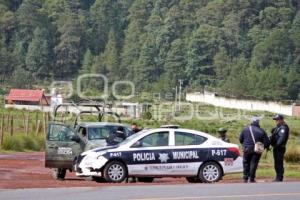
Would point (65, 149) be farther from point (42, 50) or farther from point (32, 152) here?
point (42, 50)

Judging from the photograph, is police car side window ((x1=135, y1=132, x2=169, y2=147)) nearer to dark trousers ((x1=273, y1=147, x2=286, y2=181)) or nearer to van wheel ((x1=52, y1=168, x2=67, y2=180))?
dark trousers ((x1=273, y1=147, x2=286, y2=181))

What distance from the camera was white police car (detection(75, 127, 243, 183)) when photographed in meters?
21.7

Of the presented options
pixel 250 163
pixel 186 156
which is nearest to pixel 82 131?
pixel 186 156

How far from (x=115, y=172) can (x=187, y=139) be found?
2.06m

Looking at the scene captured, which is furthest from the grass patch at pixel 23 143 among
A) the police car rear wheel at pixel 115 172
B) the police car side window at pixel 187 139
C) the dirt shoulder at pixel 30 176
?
the police car side window at pixel 187 139

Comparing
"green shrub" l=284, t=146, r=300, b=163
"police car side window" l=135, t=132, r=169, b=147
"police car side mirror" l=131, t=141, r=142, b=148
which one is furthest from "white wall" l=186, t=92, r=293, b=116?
"police car side mirror" l=131, t=141, r=142, b=148

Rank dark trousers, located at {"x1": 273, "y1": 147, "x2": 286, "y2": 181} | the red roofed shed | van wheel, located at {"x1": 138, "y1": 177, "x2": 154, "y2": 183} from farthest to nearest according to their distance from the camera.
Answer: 1. the red roofed shed
2. van wheel, located at {"x1": 138, "y1": 177, "x2": 154, "y2": 183}
3. dark trousers, located at {"x1": 273, "y1": 147, "x2": 286, "y2": 181}

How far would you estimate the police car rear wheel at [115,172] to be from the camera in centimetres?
2166

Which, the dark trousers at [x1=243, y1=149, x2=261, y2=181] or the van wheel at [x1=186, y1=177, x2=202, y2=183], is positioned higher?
the dark trousers at [x1=243, y1=149, x2=261, y2=181]

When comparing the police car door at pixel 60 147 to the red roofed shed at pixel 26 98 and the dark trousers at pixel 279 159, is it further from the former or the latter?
the red roofed shed at pixel 26 98

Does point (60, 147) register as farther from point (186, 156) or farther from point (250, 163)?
point (250, 163)

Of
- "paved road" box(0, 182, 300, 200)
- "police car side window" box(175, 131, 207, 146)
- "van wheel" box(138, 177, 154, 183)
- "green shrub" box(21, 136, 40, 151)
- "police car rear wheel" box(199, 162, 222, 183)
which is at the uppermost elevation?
"police car side window" box(175, 131, 207, 146)

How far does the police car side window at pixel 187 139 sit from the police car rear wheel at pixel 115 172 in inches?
61.7

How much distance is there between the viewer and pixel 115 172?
21.7 m
